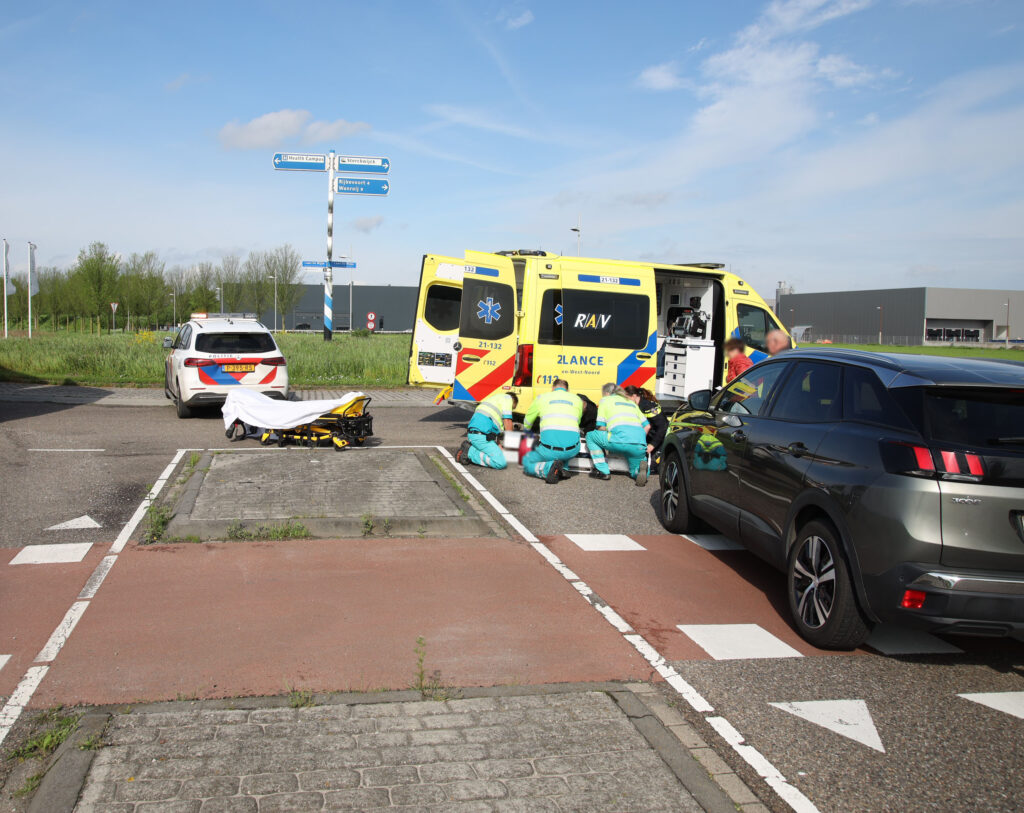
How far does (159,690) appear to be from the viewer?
4113mm

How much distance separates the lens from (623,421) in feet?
33.0

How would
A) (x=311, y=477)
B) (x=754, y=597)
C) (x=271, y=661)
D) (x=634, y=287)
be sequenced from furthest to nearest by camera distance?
(x=634, y=287) → (x=311, y=477) → (x=754, y=597) → (x=271, y=661)

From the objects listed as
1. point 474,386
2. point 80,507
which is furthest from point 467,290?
point 80,507

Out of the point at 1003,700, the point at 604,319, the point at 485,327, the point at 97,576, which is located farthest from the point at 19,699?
the point at 604,319

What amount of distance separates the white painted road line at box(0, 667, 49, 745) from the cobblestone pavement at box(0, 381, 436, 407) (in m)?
13.5

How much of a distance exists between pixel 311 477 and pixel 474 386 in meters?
3.91

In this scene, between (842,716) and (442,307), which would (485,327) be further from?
(842,716)

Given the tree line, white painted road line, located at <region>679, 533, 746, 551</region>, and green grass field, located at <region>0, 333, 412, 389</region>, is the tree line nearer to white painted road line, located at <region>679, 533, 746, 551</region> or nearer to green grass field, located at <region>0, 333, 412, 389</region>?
green grass field, located at <region>0, 333, 412, 389</region>

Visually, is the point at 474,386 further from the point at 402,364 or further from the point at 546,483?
the point at 402,364

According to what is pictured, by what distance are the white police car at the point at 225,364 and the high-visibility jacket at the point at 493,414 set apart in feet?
17.2

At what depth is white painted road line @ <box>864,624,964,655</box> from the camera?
5.00m

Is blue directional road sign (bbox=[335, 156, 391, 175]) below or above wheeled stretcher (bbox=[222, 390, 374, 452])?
above

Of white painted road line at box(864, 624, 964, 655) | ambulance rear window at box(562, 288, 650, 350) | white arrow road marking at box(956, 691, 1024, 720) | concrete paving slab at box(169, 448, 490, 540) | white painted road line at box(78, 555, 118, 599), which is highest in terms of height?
ambulance rear window at box(562, 288, 650, 350)

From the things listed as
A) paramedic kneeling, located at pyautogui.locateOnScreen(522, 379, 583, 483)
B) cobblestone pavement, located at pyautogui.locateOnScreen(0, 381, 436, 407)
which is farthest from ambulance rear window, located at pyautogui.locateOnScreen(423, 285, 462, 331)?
paramedic kneeling, located at pyautogui.locateOnScreen(522, 379, 583, 483)
